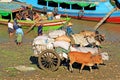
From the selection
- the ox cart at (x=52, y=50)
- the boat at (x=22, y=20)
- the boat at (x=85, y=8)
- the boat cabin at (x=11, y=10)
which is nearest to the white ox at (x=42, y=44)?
the ox cart at (x=52, y=50)

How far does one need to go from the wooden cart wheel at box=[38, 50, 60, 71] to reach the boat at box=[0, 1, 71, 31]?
442 inches

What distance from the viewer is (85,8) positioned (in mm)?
33438

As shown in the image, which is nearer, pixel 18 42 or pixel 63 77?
pixel 63 77

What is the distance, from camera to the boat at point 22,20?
91.2 feet

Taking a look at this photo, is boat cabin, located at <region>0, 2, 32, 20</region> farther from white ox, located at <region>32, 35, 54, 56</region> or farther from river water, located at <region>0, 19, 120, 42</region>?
white ox, located at <region>32, 35, 54, 56</region>

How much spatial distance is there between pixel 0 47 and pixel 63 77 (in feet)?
21.3

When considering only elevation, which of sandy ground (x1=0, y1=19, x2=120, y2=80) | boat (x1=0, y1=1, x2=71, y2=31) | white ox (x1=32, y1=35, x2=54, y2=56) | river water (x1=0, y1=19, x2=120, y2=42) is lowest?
river water (x1=0, y1=19, x2=120, y2=42)

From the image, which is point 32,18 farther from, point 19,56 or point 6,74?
point 6,74

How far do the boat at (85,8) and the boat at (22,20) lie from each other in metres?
4.02

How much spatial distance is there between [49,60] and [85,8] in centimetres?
1787

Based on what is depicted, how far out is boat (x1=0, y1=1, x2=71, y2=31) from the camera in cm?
2781

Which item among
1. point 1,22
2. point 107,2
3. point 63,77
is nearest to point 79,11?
point 107,2

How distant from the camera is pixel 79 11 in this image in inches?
1303

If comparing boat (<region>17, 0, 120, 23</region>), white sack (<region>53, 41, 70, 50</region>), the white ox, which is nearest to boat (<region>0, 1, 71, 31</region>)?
boat (<region>17, 0, 120, 23</region>)
